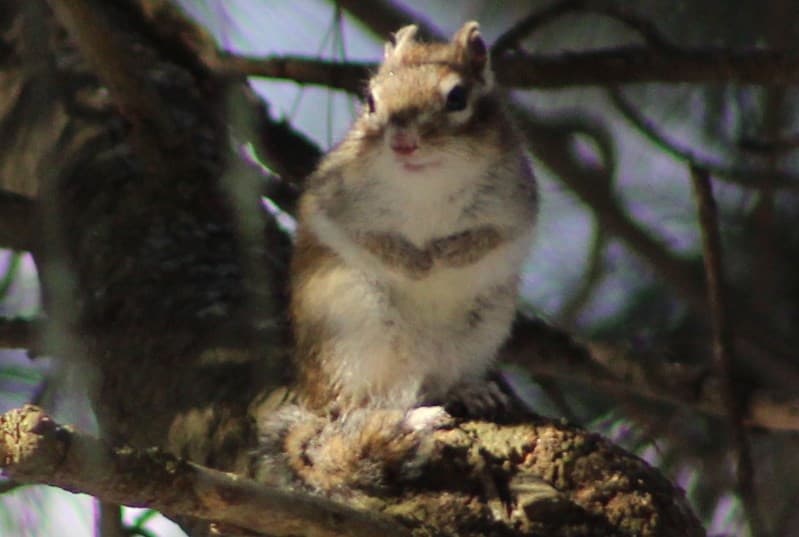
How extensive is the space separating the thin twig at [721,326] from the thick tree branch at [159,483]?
82 centimetres

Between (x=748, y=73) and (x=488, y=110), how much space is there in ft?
1.51

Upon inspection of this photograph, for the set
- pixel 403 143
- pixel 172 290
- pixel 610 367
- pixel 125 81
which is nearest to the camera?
pixel 403 143

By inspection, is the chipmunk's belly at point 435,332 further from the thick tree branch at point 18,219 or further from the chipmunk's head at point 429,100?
the thick tree branch at point 18,219

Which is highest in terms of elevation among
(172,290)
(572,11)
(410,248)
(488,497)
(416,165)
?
(572,11)

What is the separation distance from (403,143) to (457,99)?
181mm

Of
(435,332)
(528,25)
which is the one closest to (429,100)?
(435,332)

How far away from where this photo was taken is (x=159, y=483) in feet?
4.21

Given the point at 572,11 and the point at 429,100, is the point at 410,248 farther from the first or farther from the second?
the point at 572,11

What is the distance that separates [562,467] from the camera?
5.65 ft

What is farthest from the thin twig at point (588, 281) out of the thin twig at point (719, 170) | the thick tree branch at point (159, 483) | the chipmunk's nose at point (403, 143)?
the thick tree branch at point (159, 483)

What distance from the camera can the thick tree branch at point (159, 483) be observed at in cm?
118

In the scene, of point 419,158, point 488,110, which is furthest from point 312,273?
point 488,110

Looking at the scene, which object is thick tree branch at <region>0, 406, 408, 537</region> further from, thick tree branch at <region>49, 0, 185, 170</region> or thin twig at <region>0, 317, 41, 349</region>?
thick tree branch at <region>49, 0, 185, 170</region>

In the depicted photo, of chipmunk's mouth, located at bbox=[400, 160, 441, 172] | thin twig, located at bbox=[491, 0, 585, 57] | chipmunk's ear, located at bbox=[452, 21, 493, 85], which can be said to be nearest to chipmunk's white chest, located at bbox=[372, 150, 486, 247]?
chipmunk's mouth, located at bbox=[400, 160, 441, 172]
